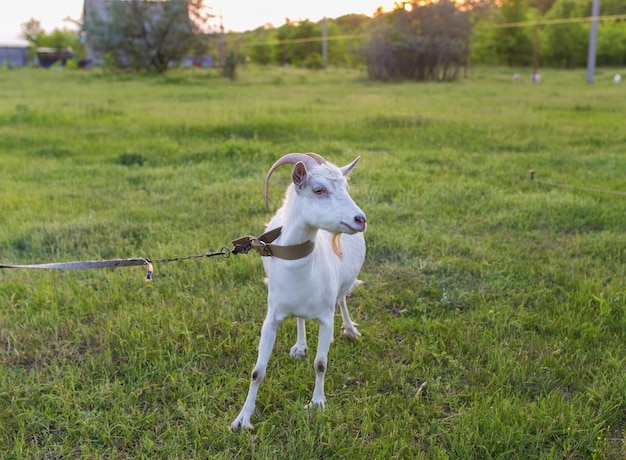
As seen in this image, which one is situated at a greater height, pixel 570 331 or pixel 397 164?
pixel 397 164

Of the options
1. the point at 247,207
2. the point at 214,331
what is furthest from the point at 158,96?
the point at 214,331

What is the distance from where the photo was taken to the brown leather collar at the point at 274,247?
271 centimetres

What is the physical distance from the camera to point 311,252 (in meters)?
2.76

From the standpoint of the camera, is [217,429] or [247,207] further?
[247,207]

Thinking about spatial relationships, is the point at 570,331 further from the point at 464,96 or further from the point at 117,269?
the point at 464,96

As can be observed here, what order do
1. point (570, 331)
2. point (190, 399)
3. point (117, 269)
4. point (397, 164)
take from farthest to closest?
point (397, 164)
point (117, 269)
point (570, 331)
point (190, 399)

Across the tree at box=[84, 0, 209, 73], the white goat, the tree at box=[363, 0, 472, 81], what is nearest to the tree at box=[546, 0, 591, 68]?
the tree at box=[363, 0, 472, 81]

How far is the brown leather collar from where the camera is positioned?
8.88 ft

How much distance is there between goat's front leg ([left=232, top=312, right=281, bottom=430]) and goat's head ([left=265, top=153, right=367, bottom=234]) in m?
0.61

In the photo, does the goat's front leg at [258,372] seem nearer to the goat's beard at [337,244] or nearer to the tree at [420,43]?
the goat's beard at [337,244]

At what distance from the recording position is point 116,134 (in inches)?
403

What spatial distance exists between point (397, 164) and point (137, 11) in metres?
22.1

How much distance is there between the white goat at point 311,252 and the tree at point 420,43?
78.0 feet

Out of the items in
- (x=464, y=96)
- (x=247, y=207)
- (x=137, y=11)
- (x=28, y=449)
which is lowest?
(x=28, y=449)
